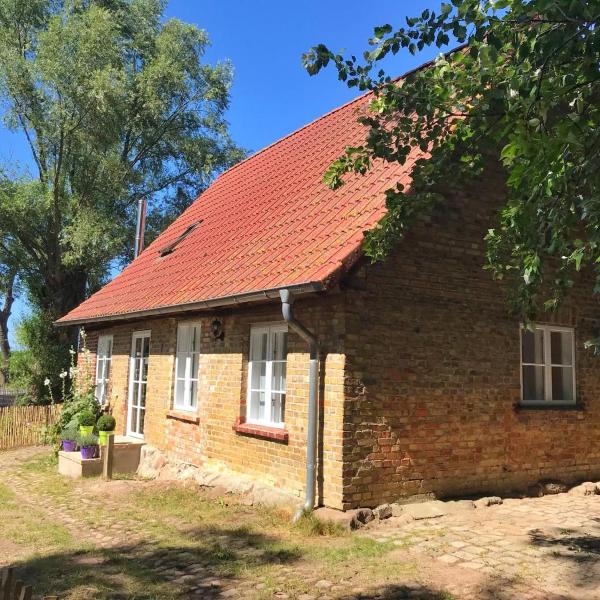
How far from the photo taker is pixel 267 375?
8.45m

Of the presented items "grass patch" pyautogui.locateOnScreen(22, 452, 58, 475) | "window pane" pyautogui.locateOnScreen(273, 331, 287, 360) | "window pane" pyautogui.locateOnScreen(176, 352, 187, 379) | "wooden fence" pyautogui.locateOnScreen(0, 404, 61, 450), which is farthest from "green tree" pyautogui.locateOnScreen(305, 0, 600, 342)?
"wooden fence" pyautogui.locateOnScreen(0, 404, 61, 450)

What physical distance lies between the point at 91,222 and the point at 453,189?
617 inches

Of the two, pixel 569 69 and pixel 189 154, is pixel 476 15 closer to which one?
pixel 569 69

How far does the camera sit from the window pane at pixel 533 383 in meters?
9.02

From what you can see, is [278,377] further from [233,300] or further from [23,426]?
[23,426]

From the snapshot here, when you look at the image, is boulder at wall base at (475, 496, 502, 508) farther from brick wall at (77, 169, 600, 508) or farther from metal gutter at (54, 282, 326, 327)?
metal gutter at (54, 282, 326, 327)

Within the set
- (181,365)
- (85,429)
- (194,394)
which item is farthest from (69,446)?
(194,394)

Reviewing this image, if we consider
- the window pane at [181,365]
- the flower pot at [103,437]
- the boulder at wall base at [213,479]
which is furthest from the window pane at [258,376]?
the flower pot at [103,437]

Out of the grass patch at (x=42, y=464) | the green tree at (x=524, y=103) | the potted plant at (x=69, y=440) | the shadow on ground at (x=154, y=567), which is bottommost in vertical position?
the grass patch at (x=42, y=464)

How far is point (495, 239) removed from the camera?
19.1 feet

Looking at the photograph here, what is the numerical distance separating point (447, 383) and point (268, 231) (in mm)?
3771

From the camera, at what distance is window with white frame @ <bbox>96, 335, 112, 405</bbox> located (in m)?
13.5

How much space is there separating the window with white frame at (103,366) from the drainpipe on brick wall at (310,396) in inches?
293

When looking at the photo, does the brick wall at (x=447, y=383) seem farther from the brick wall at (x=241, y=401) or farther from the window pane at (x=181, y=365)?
the window pane at (x=181, y=365)
